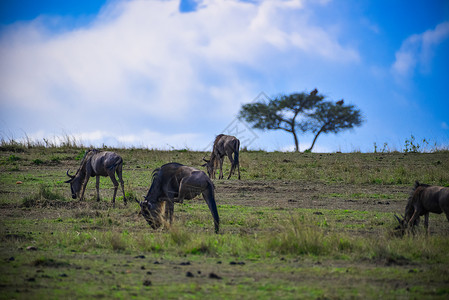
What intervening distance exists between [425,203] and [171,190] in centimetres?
492

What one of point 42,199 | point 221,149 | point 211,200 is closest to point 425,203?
point 211,200

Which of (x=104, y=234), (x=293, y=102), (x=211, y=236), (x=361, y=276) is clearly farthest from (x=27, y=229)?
(x=293, y=102)

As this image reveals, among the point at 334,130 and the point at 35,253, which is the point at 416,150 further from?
the point at 35,253

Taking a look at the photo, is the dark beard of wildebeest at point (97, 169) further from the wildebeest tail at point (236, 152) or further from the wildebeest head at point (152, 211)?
the wildebeest tail at point (236, 152)

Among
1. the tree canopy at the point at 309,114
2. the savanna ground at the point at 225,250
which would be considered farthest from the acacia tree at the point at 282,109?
the savanna ground at the point at 225,250

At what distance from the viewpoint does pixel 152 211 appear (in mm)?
9930

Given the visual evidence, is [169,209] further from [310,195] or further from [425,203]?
[310,195]

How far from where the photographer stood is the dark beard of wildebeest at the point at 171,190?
9.50 meters

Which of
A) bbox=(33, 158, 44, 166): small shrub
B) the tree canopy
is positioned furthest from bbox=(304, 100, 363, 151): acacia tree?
bbox=(33, 158, 44, 166): small shrub

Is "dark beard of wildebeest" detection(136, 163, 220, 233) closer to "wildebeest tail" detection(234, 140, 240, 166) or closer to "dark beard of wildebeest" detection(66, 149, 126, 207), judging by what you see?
"dark beard of wildebeest" detection(66, 149, 126, 207)

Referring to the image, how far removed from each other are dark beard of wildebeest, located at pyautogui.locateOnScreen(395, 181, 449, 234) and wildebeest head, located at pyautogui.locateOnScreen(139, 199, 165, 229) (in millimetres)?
4626

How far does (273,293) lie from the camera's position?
5477mm

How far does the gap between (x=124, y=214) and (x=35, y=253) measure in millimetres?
4039

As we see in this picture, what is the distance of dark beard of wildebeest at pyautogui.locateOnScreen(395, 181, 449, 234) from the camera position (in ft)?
28.8
